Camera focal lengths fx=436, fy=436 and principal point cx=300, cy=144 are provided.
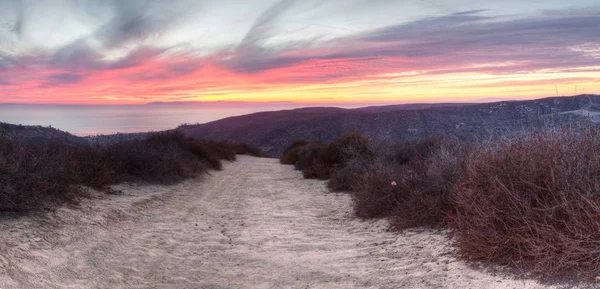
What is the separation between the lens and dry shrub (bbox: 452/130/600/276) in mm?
4059

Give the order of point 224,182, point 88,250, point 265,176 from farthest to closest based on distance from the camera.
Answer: point 265,176, point 224,182, point 88,250

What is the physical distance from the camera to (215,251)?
22.5 feet

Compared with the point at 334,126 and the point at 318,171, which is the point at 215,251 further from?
the point at 334,126

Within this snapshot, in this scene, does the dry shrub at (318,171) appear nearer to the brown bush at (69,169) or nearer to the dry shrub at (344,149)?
the dry shrub at (344,149)

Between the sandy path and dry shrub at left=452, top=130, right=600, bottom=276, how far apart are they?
1.12 ft

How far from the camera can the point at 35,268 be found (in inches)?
200

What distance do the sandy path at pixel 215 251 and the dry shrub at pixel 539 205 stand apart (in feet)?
1.12

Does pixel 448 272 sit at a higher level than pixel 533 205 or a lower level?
lower

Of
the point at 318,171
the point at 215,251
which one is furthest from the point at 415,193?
the point at 318,171

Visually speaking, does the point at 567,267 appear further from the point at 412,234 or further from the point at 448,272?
the point at 412,234

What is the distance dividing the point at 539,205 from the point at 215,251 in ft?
15.0

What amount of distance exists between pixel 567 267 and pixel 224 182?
12452 mm

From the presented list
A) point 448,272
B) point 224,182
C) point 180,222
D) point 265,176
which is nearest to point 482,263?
point 448,272

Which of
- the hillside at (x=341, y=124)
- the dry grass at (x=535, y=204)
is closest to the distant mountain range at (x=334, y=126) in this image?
the hillside at (x=341, y=124)
